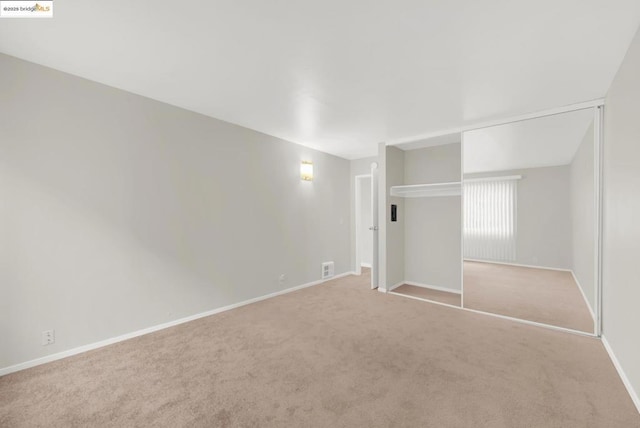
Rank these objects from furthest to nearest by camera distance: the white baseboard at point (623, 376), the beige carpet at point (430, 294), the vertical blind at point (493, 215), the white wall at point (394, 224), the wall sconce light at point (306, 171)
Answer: the wall sconce light at point (306, 171) → the white wall at point (394, 224) → the beige carpet at point (430, 294) → the vertical blind at point (493, 215) → the white baseboard at point (623, 376)

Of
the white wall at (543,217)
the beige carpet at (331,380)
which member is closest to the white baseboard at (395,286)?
the beige carpet at (331,380)

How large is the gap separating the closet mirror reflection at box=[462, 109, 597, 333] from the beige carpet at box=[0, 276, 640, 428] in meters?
→ 0.68

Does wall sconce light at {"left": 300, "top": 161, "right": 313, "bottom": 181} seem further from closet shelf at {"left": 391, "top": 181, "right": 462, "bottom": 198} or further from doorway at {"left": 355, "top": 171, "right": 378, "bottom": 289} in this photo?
closet shelf at {"left": 391, "top": 181, "right": 462, "bottom": 198}

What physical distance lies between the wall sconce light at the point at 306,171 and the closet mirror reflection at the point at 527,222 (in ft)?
8.39

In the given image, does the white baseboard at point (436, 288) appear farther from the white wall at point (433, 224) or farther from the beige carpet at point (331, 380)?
the beige carpet at point (331, 380)

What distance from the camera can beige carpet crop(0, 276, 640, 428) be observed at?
1.71 metres

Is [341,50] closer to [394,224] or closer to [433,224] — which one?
[394,224]

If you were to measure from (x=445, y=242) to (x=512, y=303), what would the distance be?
4.22 ft

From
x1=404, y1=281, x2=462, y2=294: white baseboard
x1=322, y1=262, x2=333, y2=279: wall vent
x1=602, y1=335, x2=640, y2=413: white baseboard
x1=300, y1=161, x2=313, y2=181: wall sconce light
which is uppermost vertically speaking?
x1=300, y1=161, x2=313, y2=181: wall sconce light

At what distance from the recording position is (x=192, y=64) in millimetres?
2277

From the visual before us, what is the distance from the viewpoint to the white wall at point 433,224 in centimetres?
442

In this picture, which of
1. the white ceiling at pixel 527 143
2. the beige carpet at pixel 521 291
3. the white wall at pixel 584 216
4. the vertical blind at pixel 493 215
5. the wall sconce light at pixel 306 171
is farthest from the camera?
the wall sconce light at pixel 306 171

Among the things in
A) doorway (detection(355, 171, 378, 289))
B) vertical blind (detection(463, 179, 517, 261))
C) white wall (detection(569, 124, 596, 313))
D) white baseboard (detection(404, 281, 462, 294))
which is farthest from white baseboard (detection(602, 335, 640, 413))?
doorway (detection(355, 171, 378, 289))

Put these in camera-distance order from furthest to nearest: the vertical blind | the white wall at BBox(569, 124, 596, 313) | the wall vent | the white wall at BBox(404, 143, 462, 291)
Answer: the wall vent → the white wall at BBox(404, 143, 462, 291) → the vertical blind → the white wall at BBox(569, 124, 596, 313)
